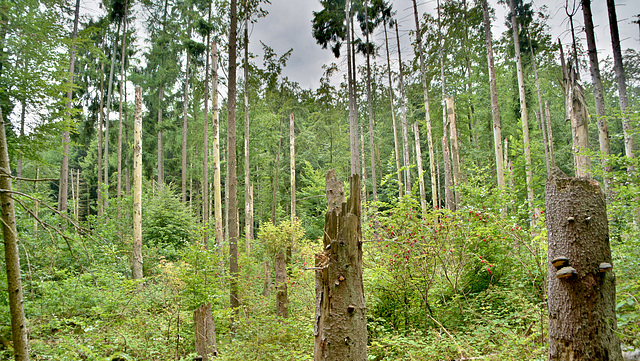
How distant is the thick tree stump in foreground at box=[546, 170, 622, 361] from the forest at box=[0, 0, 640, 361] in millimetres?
11

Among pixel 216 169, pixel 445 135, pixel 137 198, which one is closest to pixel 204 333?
pixel 216 169

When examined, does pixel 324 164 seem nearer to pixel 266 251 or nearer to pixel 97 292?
pixel 266 251

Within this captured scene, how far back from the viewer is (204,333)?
189 inches

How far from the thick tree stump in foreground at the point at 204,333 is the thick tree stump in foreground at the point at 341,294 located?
2.99 meters

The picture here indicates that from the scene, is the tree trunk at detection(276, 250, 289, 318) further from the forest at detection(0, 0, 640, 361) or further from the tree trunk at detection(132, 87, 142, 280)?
the tree trunk at detection(132, 87, 142, 280)

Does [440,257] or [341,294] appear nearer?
[341,294]

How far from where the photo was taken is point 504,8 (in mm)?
16625

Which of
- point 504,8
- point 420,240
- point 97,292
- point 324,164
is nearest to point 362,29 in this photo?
point 504,8

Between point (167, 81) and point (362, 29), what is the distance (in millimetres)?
13518

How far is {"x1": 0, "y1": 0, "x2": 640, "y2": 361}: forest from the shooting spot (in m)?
2.48

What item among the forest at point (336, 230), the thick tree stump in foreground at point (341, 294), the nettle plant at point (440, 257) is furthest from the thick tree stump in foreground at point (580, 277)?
the nettle plant at point (440, 257)

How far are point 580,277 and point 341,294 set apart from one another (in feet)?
5.27

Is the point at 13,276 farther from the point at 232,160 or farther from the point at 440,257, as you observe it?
the point at 232,160

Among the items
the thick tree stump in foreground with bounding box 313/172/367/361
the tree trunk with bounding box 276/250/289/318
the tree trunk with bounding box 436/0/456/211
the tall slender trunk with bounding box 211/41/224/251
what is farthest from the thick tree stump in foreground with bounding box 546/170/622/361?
the tree trunk with bounding box 436/0/456/211
